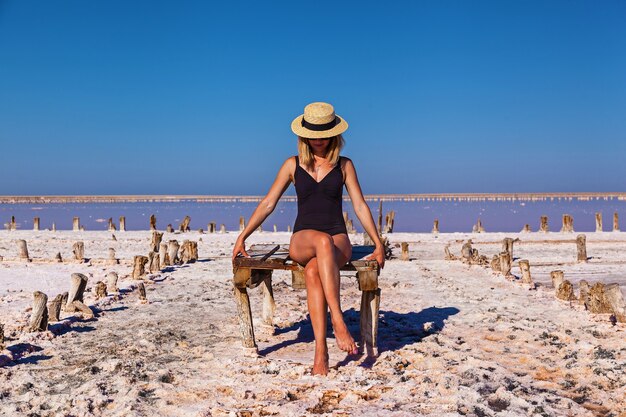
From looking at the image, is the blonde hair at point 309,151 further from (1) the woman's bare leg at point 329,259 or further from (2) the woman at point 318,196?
(1) the woman's bare leg at point 329,259

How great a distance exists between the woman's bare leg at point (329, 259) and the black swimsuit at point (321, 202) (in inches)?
→ 5.0

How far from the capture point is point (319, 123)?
4.90 meters

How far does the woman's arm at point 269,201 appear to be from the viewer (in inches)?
198

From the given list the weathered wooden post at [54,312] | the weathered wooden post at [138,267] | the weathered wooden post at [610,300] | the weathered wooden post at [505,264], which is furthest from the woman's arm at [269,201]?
the weathered wooden post at [505,264]

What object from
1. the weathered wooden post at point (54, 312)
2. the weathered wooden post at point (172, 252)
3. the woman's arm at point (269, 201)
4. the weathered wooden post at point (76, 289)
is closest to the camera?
the woman's arm at point (269, 201)

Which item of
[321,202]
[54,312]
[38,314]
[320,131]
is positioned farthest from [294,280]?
[54,312]

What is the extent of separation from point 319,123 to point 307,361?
2000 millimetres

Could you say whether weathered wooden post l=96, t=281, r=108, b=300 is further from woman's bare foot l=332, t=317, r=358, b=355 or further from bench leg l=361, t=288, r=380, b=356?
woman's bare foot l=332, t=317, r=358, b=355

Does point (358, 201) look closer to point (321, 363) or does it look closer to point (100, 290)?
point (321, 363)

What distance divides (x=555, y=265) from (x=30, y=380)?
470 inches

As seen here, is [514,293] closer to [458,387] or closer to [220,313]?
[220,313]

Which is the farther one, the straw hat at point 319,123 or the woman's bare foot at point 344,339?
the straw hat at point 319,123

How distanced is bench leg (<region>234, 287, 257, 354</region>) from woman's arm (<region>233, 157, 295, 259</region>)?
370 mm

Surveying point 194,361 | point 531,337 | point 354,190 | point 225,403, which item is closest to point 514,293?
point 531,337
